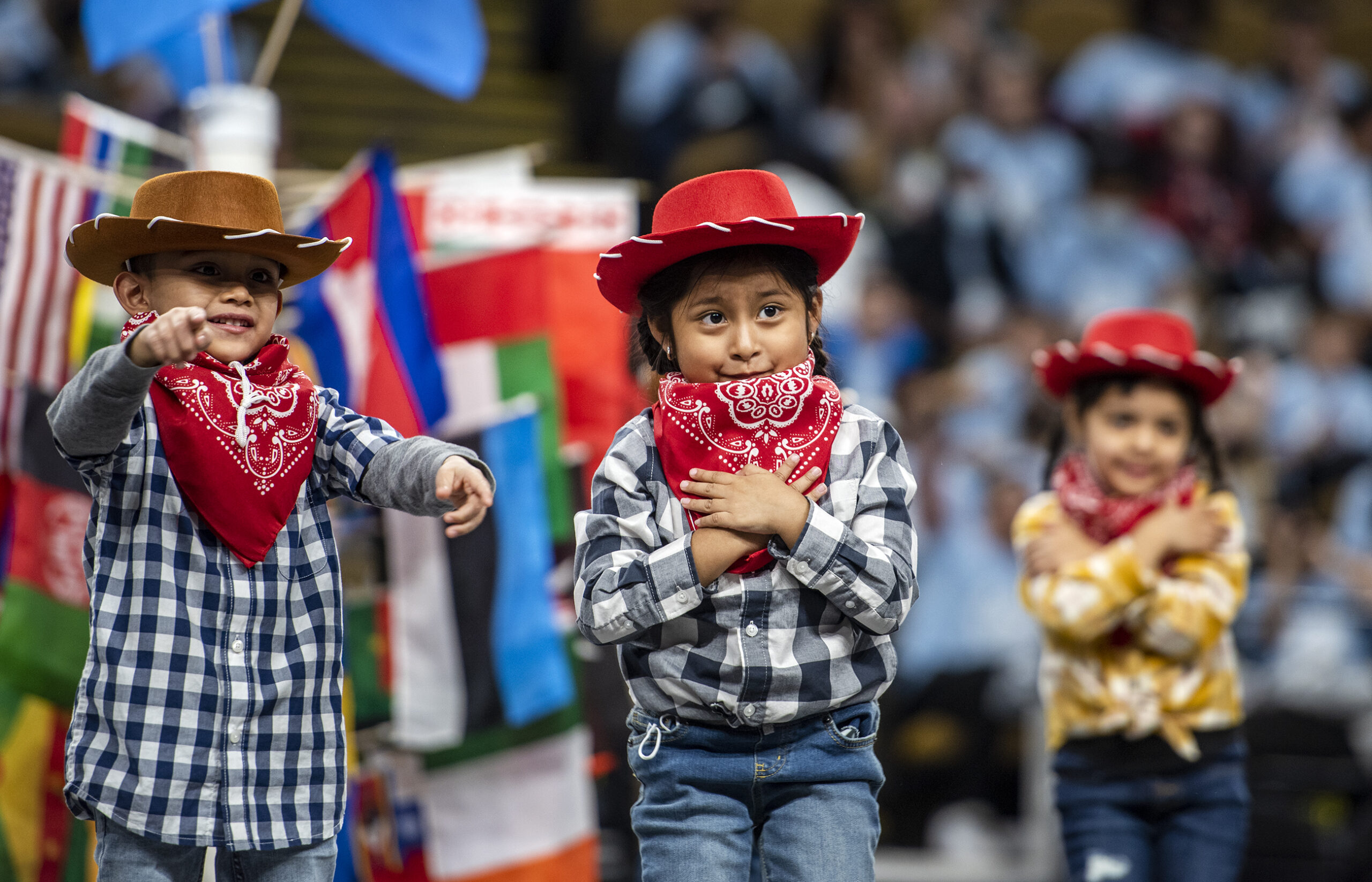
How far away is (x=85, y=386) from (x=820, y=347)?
105 centimetres

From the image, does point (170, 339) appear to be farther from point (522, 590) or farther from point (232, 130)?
point (522, 590)

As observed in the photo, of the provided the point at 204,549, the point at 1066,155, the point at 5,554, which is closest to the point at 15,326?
the point at 5,554

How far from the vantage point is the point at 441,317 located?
3.43 m

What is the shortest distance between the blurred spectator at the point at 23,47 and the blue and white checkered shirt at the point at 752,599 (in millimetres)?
4749

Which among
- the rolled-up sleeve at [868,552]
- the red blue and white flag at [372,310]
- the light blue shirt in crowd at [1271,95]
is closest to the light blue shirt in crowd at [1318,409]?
the light blue shirt in crowd at [1271,95]

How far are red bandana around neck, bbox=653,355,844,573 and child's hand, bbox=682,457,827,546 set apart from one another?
0.02m

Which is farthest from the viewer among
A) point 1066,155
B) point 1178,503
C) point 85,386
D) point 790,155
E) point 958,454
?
point 1066,155

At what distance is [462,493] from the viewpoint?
196 cm

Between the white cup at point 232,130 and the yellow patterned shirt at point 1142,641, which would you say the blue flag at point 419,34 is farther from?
the yellow patterned shirt at point 1142,641

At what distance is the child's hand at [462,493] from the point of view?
1.93 m

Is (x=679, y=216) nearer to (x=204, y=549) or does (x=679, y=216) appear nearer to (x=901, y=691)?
(x=204, y=549)

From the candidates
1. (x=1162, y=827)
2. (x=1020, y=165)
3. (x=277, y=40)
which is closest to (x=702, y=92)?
(x=1020, y=165)

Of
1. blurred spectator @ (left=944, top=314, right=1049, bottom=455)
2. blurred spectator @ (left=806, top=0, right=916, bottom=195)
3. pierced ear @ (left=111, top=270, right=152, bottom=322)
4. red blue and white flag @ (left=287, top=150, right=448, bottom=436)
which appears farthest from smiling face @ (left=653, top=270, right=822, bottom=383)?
blurred spectator @ (left=806, top=0, right=916, bottom=195)

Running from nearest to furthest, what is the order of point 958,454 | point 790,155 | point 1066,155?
point 958,454 < point 790,155 < point 1066,155
